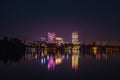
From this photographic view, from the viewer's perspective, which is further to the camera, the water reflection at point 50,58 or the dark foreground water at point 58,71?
the water reflection at point 50,58

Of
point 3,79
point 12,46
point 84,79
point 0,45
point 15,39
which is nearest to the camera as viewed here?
point 3,79

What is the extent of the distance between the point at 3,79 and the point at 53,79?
4.50 m

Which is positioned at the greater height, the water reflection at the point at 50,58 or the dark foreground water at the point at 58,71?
the dark foreground water at the point at 58,71

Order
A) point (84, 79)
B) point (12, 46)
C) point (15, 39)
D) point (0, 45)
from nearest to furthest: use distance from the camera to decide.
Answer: point (84, 79) → point (0, 45) → point (12, 46) → point (15, 39)

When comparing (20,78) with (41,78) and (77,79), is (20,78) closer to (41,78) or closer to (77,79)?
(41,78)

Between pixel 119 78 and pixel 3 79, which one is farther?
pixel 119 78

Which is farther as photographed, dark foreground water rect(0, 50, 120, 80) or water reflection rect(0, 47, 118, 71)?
water reflection rect(0, 47, 118, 71)

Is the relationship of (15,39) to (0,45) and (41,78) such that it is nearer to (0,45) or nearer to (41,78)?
(0,45)

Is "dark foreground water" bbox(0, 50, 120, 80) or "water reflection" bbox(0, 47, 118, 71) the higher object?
"dark foreground water" bbox(0, 50, 120, 80)

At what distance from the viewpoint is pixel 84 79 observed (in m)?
26.1

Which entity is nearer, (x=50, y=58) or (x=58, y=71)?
(x=58, y=71)

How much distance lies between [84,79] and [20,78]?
5.99m

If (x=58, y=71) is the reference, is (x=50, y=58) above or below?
below

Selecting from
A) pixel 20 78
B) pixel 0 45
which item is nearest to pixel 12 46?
pixel 0 45
